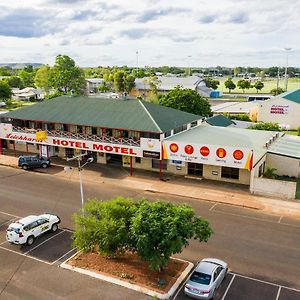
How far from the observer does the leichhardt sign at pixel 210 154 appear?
37.4m

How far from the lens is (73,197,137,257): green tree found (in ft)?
72.7

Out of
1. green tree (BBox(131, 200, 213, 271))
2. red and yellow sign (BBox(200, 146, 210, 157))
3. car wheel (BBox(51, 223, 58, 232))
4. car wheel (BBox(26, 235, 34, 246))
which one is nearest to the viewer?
green tree (BBox(131, 200, 213, 271))

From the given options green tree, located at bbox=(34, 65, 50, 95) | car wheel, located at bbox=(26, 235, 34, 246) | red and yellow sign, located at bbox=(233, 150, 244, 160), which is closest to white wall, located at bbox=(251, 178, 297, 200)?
red and yellow sign, located at bbox=(233, 150, 244, 160)

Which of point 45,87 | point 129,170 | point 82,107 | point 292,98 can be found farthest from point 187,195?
point 45,87

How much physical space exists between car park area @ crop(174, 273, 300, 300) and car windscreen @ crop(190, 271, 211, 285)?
104 cm

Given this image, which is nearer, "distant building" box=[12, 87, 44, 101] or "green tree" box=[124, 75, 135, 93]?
"distant building" box=[12, 87, 44, 101]

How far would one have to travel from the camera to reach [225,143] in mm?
41562

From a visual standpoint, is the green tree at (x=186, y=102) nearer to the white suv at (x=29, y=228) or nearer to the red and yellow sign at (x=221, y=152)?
the red and yellow sign at (x=221, y=152)

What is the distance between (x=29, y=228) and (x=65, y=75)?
8923cm

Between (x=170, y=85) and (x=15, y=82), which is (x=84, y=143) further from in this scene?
(x=15, y=82)

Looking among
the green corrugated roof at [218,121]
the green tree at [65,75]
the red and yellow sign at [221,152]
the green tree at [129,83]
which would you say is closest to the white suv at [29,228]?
the red and yellow sign at [221,152]

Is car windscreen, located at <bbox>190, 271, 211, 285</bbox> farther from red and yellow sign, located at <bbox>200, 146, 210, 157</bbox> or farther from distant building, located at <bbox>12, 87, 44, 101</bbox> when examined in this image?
distant building, located at <bbox>12, 87, 44, 101</bbox>

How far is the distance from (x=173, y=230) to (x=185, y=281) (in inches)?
161

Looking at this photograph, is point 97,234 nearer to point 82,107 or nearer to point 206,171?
point 206,171
